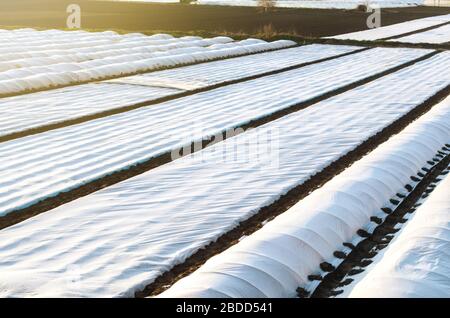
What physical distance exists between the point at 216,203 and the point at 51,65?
36.8 feet

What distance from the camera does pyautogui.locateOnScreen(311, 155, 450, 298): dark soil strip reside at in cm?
558

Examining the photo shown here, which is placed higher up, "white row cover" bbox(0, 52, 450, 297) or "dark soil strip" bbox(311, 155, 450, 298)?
"white row cover" bbox(0, 52, 450, 297)

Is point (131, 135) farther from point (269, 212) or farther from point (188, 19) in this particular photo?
point (188, 19)

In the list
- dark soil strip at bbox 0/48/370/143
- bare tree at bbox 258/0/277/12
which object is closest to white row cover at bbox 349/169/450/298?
dark soil strip at bbox 0/48/370/143

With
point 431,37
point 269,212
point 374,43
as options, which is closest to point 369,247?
point 269,212

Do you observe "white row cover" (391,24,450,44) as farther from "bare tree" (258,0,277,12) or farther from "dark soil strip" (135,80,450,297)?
"bare tree" (258,0,277,12)

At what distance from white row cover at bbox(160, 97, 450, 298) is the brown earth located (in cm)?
2211

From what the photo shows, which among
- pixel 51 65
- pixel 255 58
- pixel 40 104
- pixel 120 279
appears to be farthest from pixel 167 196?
pixel 255 58

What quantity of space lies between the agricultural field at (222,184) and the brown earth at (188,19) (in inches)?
603

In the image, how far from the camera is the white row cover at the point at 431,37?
26.7 m

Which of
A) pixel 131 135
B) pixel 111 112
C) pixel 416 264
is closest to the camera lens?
pixel 416 264

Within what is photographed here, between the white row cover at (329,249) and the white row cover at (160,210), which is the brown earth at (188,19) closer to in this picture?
the white row cover at (160,210)

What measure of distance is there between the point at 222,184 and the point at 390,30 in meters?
26.7

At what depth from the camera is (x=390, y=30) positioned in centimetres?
3266
